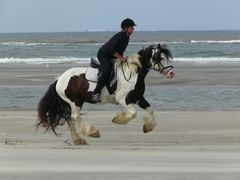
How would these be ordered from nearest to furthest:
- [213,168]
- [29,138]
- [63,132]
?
[213,168] → [29,138] → [63,132]

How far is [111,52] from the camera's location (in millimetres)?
11164

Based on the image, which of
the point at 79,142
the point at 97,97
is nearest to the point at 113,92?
the point at 97,97

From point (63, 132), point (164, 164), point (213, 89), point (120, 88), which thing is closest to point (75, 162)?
point (164, 164)

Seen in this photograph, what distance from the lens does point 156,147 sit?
34.6 ft

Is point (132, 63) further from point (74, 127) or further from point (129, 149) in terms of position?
point (129, 149)

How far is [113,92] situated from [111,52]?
0.65 meters

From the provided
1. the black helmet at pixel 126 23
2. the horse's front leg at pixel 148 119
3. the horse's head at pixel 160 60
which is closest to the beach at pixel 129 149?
the horse's front leg at pixel 148 119

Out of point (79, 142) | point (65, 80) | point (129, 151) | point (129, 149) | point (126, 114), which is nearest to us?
point (129, 151)

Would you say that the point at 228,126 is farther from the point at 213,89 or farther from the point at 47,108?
the point at 213,89

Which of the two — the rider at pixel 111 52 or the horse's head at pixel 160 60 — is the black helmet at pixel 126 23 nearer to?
the rider at pixel 111 52

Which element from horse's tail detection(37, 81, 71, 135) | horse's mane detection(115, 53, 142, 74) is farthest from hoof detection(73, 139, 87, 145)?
horse's mane detection(115, 53, 142, 74)

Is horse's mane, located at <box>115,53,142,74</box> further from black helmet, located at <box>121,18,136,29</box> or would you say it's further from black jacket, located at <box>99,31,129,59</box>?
black helmet, located at <box>121,18,136,29</box>

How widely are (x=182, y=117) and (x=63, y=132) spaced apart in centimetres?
350

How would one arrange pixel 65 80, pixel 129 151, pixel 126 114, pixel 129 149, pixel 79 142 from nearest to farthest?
1. pixel 129 151
2. pixel 129 149
3. pixel 126 114
4. pixel 79 142
5. pixel 65 80
